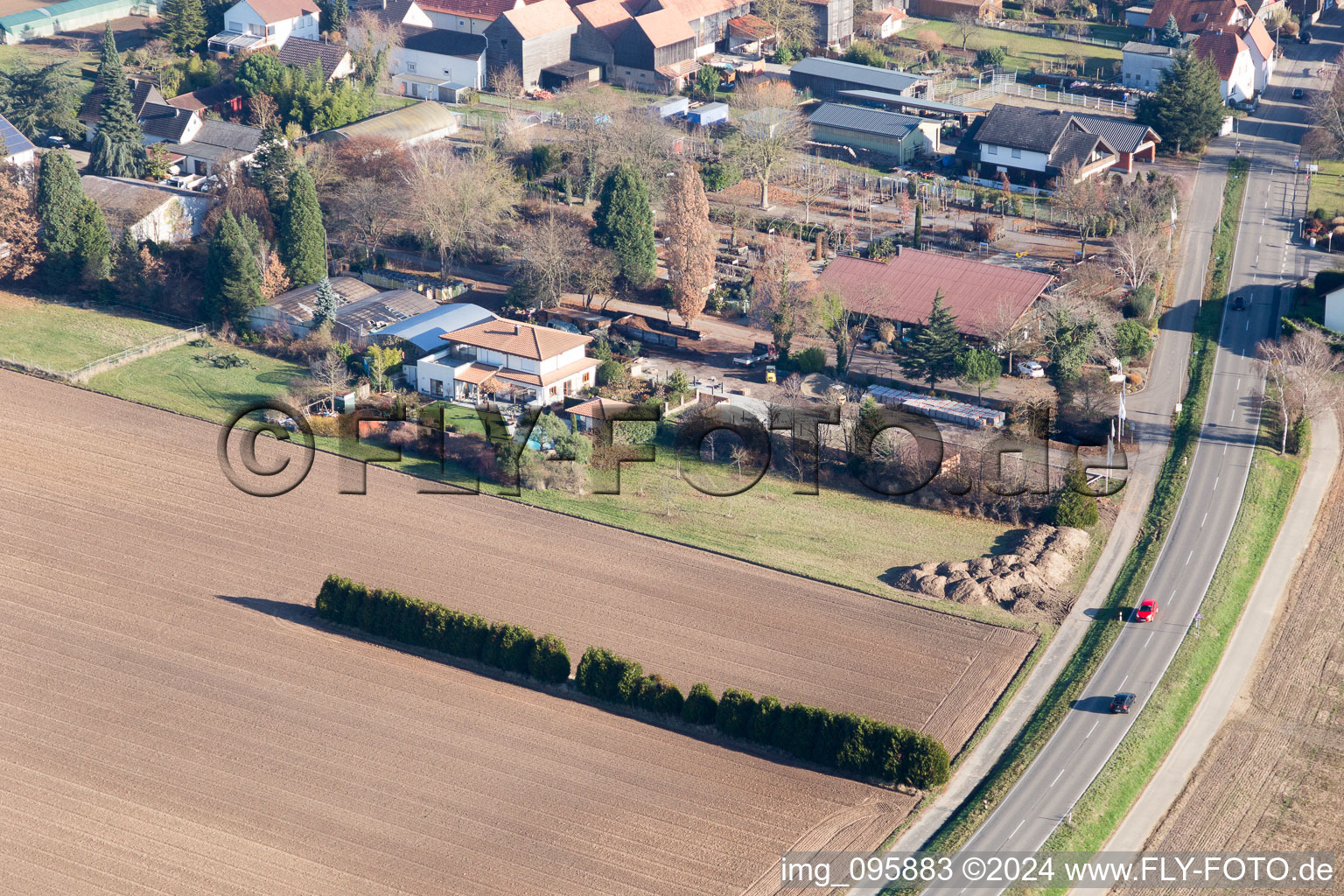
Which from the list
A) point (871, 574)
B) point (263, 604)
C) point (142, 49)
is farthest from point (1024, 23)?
point (263, 604)

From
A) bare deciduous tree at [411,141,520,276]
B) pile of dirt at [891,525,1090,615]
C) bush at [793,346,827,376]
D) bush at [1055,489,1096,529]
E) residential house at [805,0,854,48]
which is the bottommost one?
pile of dirt at [891,525,1090,615]

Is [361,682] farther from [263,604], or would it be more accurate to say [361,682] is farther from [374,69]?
[374,69]

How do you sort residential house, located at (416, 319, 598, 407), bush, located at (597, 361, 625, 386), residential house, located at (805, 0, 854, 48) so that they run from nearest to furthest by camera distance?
residential house, located at (416, 319, 598, 407) → bush, located at (597, 361, 625, 386) → residential house, located at (805, 0, 854, 48)

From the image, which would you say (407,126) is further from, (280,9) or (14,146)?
(14,146)

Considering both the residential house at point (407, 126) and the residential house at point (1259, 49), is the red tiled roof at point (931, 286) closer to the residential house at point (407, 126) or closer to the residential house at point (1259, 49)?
the residential house at point (407, 126)

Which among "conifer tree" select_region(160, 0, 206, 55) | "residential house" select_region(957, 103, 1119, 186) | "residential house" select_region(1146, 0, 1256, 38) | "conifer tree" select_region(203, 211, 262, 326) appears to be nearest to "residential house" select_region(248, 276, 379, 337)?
"conifer tree" select_region(203, 211, 262, 326)

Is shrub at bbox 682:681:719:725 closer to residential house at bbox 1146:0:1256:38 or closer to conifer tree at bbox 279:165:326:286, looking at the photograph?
conifer tree at bbox 279:165:326:286

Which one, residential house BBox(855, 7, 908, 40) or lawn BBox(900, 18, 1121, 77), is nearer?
lawn BBox(900, 18, 1121, 77)
